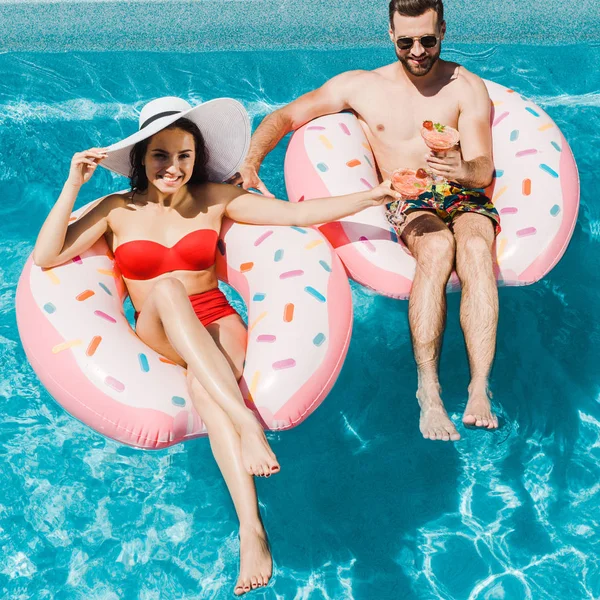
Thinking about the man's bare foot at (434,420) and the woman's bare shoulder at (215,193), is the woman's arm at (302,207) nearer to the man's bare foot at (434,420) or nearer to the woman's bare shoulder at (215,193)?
the woman's bare shoulder at (215,193)

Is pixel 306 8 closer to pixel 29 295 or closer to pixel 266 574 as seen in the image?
pixel 29 295

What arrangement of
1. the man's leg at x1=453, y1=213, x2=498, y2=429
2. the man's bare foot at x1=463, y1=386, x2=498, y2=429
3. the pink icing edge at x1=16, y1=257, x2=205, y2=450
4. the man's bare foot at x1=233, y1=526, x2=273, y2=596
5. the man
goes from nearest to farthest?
the man's bare foot at x1=233, y1=526, x2=273, y2=596
the pink icing edge at x1=16, y1=257, x2=205, y2=450
the man's bare foot at x1=463, y1=386, x2=498, y2=429
the man's leg at x1=453, y1=213, x2=498, y2=429
the man

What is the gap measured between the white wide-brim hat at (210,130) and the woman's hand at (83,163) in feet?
0.17

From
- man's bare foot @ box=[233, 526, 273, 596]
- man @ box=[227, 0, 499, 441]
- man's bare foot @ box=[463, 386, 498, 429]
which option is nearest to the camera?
man's bare foot @ box=[233, 526, 273, 596]

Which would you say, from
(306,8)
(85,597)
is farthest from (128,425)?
(306,8)

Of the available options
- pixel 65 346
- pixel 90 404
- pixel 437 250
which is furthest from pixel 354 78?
pixel 90 404

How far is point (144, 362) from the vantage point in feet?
10.4

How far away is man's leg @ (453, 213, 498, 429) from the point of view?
328cm

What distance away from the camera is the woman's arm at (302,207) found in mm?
3445

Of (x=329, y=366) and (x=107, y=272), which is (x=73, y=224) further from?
(x=329, y=366)

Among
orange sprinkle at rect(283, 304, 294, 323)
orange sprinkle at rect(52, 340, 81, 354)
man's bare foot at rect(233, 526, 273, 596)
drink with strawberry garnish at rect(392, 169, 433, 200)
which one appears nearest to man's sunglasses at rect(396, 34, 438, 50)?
drink with strawberry garnish at rect(392, 169, 433, 200)

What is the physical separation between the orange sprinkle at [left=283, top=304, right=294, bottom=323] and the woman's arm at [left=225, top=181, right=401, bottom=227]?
41 cm

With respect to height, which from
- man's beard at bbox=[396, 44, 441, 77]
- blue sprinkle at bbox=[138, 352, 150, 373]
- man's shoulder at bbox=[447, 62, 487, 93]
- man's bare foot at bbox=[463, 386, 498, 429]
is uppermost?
man's beard at bbox=[396, 44, 441, 77]

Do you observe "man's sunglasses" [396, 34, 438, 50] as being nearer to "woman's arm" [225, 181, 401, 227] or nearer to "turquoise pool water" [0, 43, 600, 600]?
"woman's arm" [225, 181, 401, 227]
